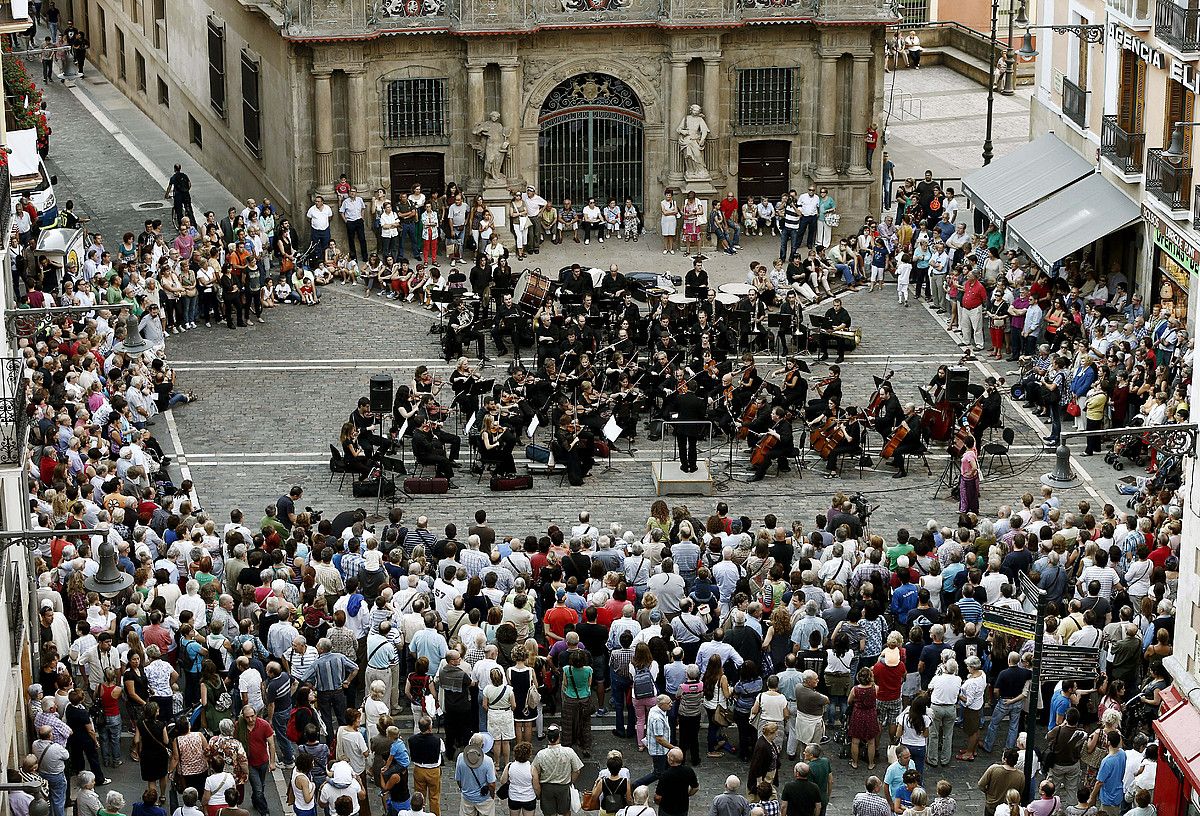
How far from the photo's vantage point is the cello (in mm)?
40094

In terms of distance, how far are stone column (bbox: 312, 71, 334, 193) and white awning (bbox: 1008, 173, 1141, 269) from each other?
47.5 feet

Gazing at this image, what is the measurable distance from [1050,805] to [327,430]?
63.4 ft

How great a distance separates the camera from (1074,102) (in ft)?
165

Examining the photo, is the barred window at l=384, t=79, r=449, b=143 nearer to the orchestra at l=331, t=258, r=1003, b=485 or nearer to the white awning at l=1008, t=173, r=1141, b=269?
the orchestra at l=331, t=258, r=1003, b=485

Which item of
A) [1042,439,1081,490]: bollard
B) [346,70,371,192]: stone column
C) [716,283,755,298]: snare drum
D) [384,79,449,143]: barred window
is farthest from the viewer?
[384,79,449,143]: barred window

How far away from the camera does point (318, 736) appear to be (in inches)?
1096

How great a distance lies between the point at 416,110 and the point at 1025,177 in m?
13.1

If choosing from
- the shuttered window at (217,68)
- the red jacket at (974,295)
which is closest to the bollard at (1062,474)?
the red jacket at (974,295)

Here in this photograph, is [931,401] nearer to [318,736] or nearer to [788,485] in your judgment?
[788,485]

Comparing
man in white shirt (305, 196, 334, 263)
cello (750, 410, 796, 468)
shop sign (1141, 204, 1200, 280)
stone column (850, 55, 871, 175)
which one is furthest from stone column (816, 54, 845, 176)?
cello (750, 410, 796, 468)

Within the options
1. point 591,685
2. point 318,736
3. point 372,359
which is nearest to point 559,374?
point 372,359

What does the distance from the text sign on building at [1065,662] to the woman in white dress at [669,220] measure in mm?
27370

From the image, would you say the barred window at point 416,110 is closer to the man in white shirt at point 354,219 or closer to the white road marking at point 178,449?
the man in white shirt at point 354,219

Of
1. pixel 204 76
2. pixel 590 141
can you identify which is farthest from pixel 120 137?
pixel 590 141
